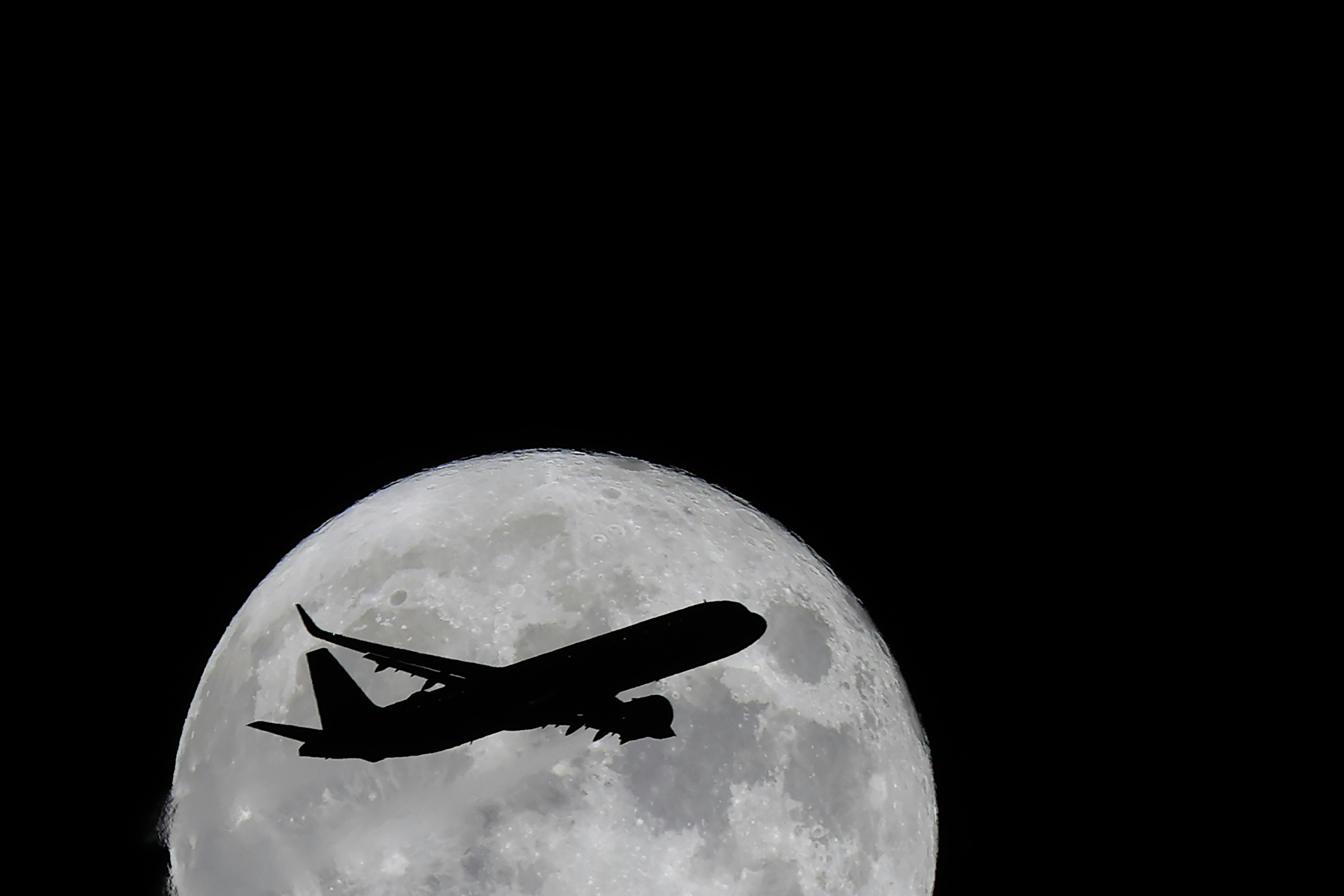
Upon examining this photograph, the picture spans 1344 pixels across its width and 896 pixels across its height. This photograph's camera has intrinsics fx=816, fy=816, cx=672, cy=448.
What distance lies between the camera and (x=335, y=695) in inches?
547

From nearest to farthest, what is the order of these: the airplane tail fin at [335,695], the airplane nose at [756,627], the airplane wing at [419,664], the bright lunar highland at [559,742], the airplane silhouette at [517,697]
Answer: the airplane silhouette at [517,697] → the airplane wing at [419,664] → the airplane tail fin at [335,695] → the bright lunar highland at [559,742] → the airplane nose at [756,627]

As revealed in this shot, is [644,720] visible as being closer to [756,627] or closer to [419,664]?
[756,627]

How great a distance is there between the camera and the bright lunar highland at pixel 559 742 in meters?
13.6

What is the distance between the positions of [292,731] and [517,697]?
387 centimetres

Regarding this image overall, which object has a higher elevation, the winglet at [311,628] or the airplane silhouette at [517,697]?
the winglet at [311,628]

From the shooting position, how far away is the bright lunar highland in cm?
1364

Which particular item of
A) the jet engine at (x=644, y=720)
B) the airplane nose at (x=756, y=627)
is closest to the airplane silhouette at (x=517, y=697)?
the jet engine at (x=644, y=720)

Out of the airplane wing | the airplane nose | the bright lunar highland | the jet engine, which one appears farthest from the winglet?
the airplane nose

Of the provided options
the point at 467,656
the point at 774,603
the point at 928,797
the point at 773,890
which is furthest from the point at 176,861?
the point at 928,797

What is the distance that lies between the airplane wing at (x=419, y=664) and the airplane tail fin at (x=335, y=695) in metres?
0.72

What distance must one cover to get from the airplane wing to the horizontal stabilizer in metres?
1.41

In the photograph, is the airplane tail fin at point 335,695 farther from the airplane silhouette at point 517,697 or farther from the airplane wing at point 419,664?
the airplane wing at point 419,664

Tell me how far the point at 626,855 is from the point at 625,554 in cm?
522

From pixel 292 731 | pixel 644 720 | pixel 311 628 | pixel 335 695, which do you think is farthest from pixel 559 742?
pixel 311 628
